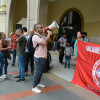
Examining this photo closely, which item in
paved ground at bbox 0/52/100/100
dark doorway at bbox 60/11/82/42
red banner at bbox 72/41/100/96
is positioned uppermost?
dark doorway at bbox 60/11/82/42

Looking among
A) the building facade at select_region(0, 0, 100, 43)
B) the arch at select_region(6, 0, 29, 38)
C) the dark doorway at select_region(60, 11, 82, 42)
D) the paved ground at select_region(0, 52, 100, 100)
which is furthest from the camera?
the arch at select_region(6, 0, 29, 38)

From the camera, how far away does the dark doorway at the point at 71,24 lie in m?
12.3

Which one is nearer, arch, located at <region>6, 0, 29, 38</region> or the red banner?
the red banner

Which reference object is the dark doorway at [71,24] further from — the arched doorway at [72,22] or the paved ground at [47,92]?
the paved ground at [47,92]

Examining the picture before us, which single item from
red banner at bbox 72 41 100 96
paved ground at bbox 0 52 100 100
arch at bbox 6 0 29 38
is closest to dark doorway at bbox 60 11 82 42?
arch at bbox 6 0 29 38

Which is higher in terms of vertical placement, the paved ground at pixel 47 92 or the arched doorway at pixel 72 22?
the arched doorway at pixel 72 22

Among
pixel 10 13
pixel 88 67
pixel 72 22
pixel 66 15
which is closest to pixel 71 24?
pixel 72 22

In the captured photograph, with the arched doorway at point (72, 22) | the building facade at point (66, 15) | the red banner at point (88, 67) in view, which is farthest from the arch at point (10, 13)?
the red banner at point (88, 67)

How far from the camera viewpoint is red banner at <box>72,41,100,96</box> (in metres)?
3.85

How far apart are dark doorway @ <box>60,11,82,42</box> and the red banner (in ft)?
26.3

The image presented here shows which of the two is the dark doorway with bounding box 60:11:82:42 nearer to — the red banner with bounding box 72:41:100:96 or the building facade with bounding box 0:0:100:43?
the building facade with bounding box 0:0:100:43

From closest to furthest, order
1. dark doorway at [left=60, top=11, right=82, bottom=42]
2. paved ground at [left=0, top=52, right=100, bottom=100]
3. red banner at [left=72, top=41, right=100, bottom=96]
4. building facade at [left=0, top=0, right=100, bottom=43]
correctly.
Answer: paved ground at [left=0, top=52, right=100, bottom=100]
red banner at [left=72, top=41, right=100, bottom=96]
building facade at [left=0, top=0, right=100, bottom=43]
dark doorway at [left=60, top=11, right=82, bottom=42]

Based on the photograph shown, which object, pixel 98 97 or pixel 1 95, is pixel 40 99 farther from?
pixel 98 97

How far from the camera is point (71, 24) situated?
43.7ft
